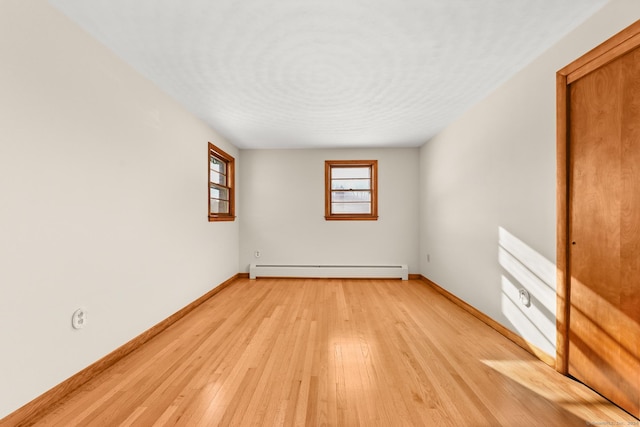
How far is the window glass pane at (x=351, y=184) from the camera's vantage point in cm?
511

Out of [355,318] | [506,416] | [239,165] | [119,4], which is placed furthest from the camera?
[239,165]

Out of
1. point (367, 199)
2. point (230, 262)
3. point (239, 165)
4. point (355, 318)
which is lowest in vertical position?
point (355, 318)

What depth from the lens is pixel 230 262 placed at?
462cm

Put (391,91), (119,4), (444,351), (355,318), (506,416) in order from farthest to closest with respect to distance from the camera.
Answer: (355,318)
(391,91)
(444,351)
(119,4)
(506,416)

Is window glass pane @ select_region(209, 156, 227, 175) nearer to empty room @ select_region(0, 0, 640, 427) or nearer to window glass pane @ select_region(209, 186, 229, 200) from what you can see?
window glass pane @ select_region(209, 186, 229, 200)

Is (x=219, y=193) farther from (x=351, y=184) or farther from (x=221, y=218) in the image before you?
(x=351, y=184)

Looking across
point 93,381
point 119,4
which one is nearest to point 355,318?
point 93,381

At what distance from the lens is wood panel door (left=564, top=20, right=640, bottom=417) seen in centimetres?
150

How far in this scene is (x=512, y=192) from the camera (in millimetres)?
2471

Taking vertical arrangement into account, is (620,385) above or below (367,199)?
below

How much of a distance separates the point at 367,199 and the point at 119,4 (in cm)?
419

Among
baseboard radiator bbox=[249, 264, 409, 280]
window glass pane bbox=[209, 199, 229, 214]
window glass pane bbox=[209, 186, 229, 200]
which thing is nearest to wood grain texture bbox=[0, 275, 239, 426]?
window glass pane bbox=[209, 199, 229, 214]

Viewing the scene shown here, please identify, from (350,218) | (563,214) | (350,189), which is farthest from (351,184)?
(563,214)

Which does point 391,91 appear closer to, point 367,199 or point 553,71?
point 553,71
